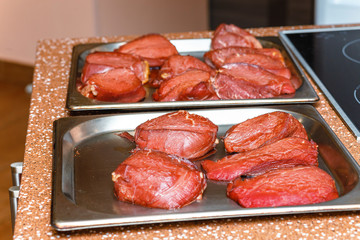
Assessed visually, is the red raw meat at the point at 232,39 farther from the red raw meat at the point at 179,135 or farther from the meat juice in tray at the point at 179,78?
the red raw meat at the point at 179,135

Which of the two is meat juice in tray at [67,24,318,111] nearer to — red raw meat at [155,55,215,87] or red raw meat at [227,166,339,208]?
red raw meat at [155,55,215,87]

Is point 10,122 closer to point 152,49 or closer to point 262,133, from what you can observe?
point 152,49

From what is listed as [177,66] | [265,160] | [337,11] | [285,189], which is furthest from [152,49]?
[337,11]

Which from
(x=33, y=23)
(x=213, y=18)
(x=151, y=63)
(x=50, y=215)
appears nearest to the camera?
(x=50, y=215)

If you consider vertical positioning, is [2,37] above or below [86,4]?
below

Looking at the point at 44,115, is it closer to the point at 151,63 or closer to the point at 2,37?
the point at 151,63

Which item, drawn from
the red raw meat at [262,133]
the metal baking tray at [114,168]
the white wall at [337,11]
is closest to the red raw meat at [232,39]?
the metal baking tray at [114,168]

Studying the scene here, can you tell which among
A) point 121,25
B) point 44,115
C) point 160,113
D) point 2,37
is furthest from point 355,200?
point 2,37
